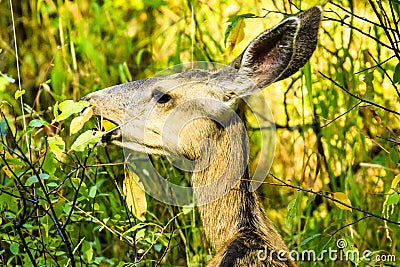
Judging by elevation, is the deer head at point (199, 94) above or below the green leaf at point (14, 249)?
above

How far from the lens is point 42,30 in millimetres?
5832

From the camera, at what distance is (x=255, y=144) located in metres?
4.08

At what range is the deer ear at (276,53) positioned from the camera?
278 centimetres

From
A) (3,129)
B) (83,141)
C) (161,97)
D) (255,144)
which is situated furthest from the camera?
(255,144)

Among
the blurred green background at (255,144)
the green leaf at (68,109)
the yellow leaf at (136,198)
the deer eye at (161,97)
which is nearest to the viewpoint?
the green leaf at (68,109)

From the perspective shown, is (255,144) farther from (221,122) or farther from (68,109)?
(68,109)

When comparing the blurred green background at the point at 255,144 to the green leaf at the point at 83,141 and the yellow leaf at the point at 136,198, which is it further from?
the green leaf at the point at 83,141

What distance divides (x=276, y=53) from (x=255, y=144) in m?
1.28

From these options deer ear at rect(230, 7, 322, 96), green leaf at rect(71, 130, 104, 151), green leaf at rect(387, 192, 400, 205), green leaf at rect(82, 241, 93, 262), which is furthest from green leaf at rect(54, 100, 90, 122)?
green leaf at rect(387, 192, 400, 205)

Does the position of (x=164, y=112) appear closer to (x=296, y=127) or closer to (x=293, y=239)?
(x=293, y=239)

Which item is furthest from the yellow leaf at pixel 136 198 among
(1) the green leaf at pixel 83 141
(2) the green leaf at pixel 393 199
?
(2) the green leaf at pixel 393 199

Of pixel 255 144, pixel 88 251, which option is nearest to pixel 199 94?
pixel 88 251

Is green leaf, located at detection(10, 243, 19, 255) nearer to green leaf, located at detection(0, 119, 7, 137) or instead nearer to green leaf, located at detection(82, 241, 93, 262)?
green leaf, located at detection(82, 241, 93, 262)

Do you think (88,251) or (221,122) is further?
(221,122)
